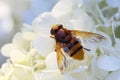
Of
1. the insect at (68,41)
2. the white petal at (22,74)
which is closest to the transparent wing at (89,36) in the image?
the insect at (68,41)

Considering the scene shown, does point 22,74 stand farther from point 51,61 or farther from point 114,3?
point 114,3

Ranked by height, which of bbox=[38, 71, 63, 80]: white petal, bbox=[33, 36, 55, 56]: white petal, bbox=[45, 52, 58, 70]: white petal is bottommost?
bbox=[38, 71, 63, 80]: white petal

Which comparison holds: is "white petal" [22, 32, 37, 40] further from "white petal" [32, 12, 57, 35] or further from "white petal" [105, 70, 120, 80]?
"white petal" [105, 70, 120, 80]

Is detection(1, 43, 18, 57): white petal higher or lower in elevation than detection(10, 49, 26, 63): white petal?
higher

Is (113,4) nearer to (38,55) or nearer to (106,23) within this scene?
(106,23)

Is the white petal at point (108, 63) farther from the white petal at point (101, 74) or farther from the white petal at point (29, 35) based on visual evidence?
the white petal at point (29, 35)

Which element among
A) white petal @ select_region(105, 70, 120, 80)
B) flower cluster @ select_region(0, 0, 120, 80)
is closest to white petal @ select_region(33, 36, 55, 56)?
flower cluster @ select_region(0, 0, 120, 80)

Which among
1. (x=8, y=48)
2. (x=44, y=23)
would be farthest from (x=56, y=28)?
(x=8, y=48)
